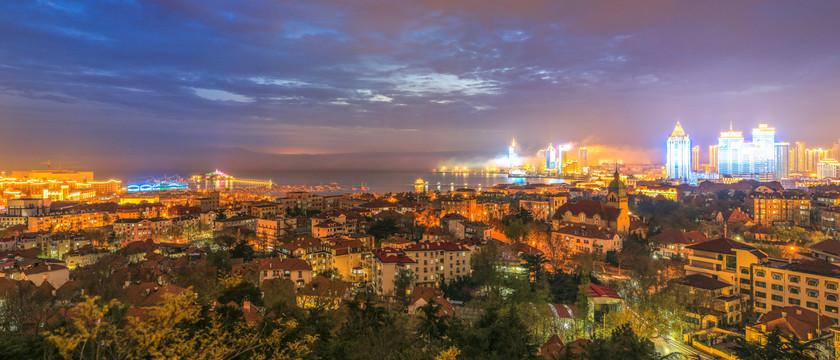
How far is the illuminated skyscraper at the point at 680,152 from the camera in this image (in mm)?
66188

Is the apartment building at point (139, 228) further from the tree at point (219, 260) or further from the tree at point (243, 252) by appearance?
the tree at point (219, 260)

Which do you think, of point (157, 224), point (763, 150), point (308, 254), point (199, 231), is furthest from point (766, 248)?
point (763, 150)

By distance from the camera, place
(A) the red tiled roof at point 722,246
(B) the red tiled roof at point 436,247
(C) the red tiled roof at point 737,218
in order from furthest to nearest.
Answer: (C) the red tiled roof at point 737,218
(B) the red tiled roof at point 436,247
(A) the red tiled roof at point 722,246

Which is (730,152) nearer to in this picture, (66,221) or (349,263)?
(349,263)

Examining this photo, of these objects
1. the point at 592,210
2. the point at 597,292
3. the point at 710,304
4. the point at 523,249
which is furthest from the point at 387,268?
the point at 592,210

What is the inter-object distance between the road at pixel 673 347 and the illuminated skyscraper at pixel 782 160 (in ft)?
200

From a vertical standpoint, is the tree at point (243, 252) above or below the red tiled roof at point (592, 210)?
below

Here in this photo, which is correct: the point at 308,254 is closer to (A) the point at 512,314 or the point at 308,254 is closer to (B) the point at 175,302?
(A) the point at 512,314

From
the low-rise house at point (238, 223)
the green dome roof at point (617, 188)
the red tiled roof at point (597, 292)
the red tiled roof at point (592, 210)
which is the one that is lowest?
the red tiled roof at point (597, 292)

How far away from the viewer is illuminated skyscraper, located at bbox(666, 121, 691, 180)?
66188 mm

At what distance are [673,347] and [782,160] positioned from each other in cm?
6220

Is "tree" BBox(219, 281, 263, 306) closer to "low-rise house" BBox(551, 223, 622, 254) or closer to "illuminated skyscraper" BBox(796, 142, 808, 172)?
"low-rise house" BBox(551, 223, 622, 254)

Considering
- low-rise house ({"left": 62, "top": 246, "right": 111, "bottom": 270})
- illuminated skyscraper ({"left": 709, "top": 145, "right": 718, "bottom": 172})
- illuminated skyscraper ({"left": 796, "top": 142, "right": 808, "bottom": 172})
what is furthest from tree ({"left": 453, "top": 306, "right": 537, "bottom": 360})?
illuminated skyscraper ({"left": 709, "top": 145, "right": 718, "bottom": 172})

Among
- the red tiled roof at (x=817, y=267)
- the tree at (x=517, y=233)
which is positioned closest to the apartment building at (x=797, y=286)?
the red tiled roof at (x=817, y=267)
